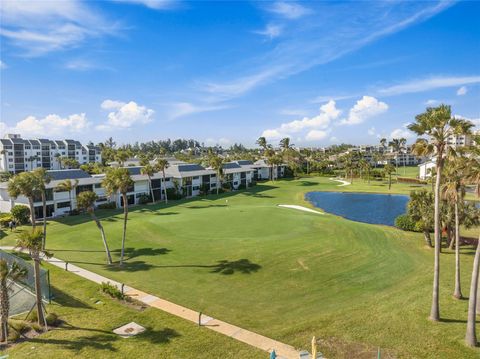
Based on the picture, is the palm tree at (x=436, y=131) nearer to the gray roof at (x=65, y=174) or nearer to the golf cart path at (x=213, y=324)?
the golf cart path at (x=213, y=324)

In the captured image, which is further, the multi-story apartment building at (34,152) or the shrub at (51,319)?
the multi-story apartment building at (34,152)

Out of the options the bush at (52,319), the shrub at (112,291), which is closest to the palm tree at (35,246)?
the bush at (52,319)

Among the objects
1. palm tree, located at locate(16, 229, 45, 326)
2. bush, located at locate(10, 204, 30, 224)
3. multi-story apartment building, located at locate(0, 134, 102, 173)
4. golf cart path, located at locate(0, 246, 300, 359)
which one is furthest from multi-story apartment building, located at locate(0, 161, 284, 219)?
multi-story apartment building, located at locate(0, 134, 102, 173)

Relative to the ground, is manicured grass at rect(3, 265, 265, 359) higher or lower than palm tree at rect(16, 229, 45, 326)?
lower

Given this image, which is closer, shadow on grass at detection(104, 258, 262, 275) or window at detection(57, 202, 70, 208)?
shadow on grass at detection(104, 258, 262, 275)

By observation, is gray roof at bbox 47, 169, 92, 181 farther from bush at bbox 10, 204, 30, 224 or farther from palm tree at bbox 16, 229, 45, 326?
palm tree at bbox 16, 229, 45, 326

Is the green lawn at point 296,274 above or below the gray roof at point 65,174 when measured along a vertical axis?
below

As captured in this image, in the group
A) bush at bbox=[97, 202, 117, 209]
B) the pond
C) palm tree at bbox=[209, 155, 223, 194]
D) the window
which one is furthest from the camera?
palm tree at bbox=[209, 155, 223, 194]
